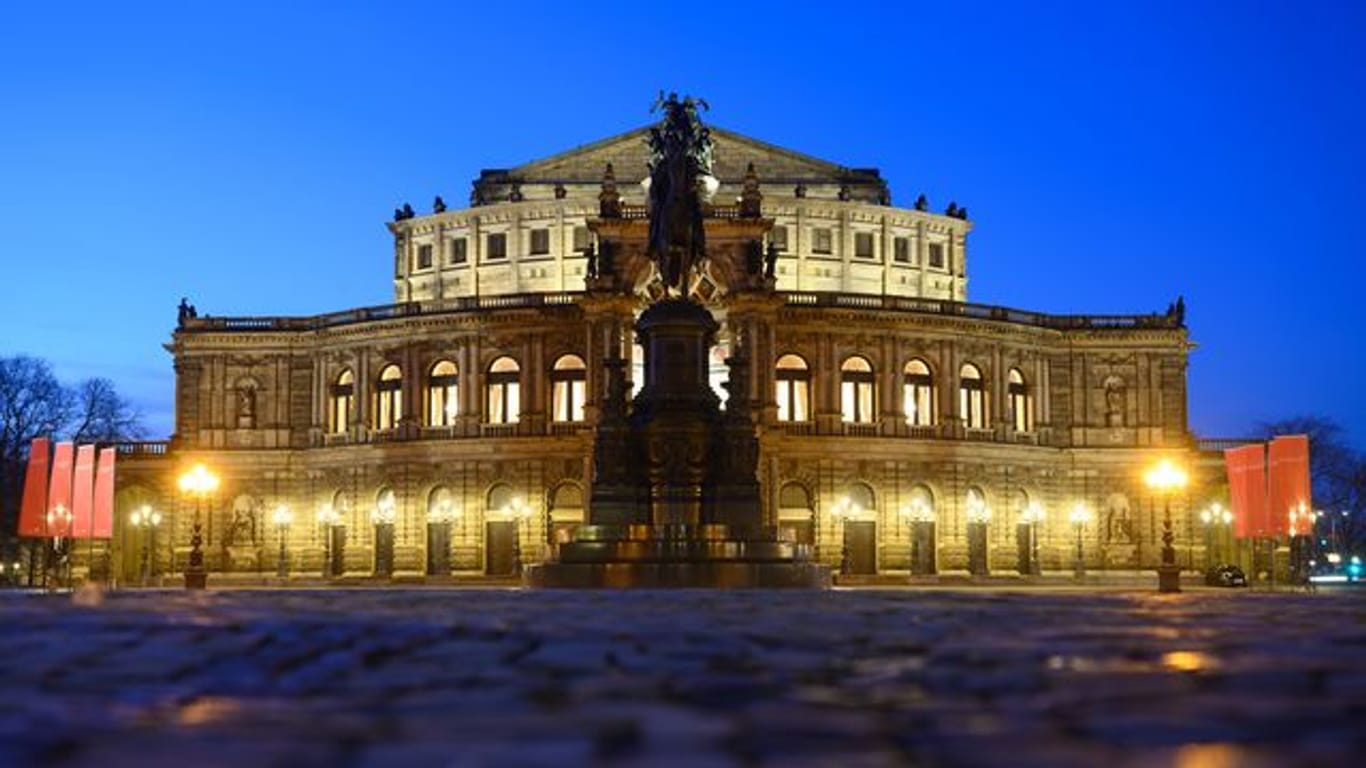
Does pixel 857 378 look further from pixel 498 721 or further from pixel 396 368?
pixel 498 721

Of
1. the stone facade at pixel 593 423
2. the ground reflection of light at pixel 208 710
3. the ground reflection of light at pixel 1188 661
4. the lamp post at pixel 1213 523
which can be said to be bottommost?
the ground reflection of light at pixel 208 710

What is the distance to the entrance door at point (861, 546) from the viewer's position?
79.6m

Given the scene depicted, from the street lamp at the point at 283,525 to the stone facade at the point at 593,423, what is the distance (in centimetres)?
26

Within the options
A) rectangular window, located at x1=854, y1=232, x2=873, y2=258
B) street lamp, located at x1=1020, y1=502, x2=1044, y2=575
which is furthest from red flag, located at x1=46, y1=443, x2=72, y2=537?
rectangular window, located at x1=854, y1=232, x2=873, y2=258

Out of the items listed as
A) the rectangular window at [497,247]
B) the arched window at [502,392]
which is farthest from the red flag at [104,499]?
the rectangular window at [497,247]

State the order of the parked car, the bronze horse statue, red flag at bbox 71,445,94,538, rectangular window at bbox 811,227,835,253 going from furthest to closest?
1. rectangular window at bbox 811,227,835,253
2. the parked car
3. red flag at bbox 71,445,94,538
4. the bronze horse statue

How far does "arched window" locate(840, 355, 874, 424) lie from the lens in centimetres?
8100

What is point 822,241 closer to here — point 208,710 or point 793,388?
point 793,388

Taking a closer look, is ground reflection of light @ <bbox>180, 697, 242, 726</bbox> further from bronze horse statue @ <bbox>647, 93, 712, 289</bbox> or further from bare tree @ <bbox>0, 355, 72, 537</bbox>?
bare tree @ <bbox>0, 355, 72, 537</bbox>

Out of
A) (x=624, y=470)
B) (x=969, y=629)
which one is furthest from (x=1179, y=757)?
(x=624, y=470)

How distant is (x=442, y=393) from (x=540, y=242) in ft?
43.6

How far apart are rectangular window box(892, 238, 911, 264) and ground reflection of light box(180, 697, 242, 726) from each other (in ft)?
291

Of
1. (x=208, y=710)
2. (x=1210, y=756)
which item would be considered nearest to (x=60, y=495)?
(x=208, y=710)

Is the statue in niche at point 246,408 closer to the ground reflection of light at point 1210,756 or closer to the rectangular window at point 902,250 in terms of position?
the rectangular window at point 902,250
